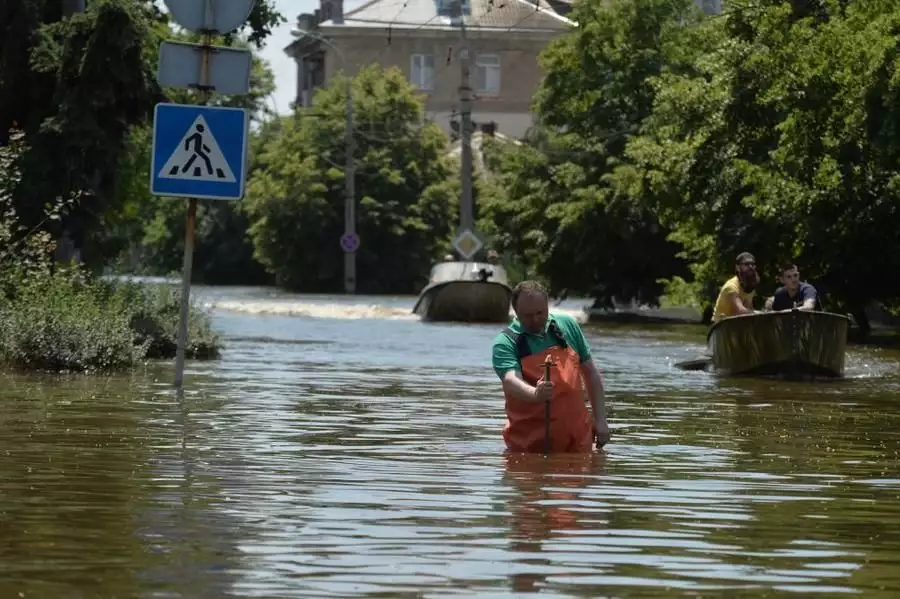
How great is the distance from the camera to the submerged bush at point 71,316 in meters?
21.8

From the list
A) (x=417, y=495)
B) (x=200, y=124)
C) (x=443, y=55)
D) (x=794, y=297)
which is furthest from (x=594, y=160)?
(x=417, y=495)

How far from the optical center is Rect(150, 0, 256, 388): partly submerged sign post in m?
17.8

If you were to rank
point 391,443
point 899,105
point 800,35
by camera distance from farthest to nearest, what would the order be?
point 800,35 → point 899,105 → point 391,443

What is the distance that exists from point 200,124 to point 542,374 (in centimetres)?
576

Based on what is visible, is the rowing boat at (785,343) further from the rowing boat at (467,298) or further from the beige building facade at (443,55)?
the beige building facade at (443,55)

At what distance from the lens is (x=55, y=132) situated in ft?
98.8

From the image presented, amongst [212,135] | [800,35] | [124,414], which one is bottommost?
[124,414]

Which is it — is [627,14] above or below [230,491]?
above

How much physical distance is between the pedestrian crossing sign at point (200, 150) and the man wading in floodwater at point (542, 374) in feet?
16.3

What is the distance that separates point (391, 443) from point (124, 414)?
2.60 m

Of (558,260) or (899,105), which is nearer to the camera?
(899,105)

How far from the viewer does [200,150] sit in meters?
17.9

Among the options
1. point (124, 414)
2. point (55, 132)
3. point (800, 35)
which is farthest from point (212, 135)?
point (800, 35)

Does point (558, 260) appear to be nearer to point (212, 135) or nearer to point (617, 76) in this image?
point (617, 76)
